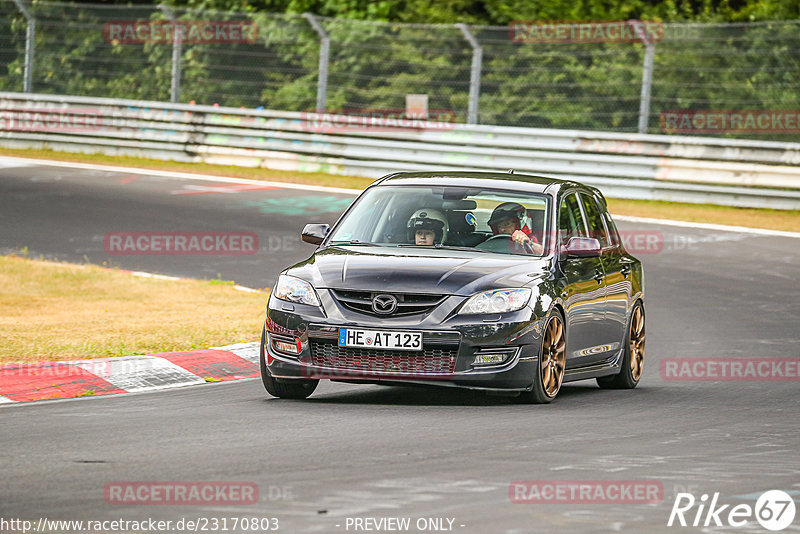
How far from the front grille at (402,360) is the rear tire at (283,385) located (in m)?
0.53

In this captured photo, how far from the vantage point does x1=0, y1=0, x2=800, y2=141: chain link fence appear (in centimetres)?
2402

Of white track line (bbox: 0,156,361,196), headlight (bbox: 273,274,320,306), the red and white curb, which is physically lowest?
white track line (bbox: 0,156,361,196)

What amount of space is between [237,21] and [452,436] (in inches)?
875

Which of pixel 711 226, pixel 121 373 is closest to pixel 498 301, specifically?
pixel 121 373

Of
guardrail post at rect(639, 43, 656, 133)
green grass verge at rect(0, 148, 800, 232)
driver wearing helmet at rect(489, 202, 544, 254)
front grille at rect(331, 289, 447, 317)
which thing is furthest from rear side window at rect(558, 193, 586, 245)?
guardrail post at rect(639, 43, 656, 133)

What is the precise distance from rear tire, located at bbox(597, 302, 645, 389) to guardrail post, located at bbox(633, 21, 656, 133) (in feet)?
42.3

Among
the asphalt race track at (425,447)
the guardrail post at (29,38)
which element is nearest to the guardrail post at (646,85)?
the asphalt race track at (425,447)

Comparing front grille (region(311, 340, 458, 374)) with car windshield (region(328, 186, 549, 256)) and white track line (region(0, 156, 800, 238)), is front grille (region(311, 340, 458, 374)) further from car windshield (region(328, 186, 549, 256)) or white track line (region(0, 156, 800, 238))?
white track line (region(0, 156, 800, 238))

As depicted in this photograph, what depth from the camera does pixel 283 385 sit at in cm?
941

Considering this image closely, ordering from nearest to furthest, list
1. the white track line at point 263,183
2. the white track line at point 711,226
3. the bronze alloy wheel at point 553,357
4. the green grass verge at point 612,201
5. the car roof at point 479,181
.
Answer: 1. the bronze alloy wheel at point 553,357
2. the car roof at point 479,181
3. the white track line at point 711,226
4. the white track line at point 263,183
5. the green grass verge at point 612,201

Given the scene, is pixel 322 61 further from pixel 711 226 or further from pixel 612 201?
pixel 711 226

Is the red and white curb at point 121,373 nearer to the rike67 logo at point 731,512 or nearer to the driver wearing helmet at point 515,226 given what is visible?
the driver wearing helmet at point 515,226

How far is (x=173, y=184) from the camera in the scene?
2455 cm

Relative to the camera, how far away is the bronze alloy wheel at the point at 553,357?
923cm
